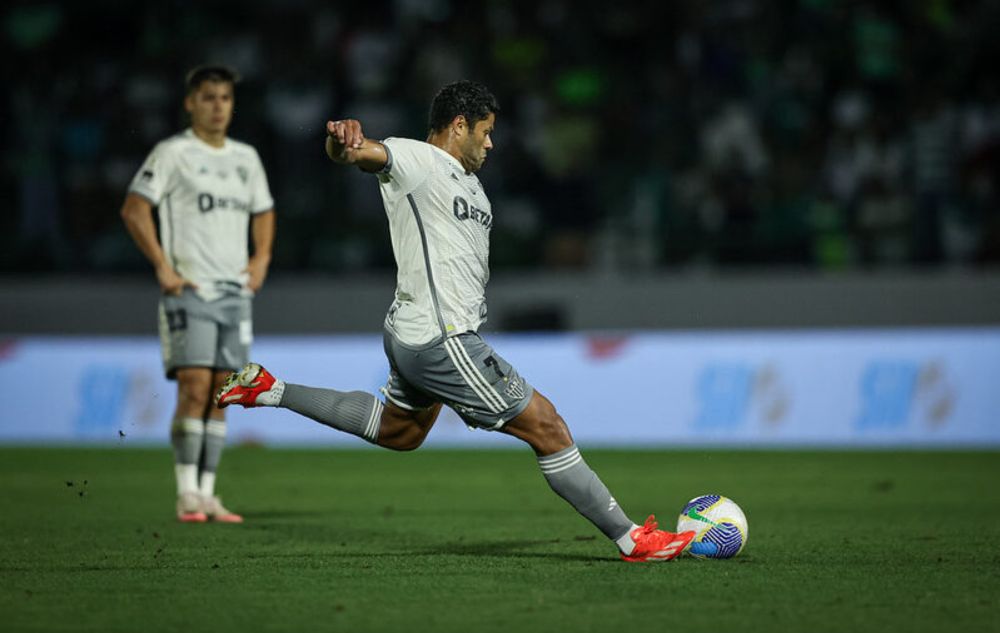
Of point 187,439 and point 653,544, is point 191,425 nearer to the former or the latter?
point 187,439

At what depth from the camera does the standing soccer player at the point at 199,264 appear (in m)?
8.86

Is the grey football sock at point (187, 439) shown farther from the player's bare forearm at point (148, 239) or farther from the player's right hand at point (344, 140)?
the player's right hand at point (344, 140)

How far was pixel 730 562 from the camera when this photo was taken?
22.5 feet

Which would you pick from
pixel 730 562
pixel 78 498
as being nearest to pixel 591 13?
pixel 78 498

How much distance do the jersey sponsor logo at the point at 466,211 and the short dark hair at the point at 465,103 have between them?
36 centimetres

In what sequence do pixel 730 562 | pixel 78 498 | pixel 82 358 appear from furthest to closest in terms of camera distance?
pixel 82 358 → pixel 78 498 → pixel 730 562

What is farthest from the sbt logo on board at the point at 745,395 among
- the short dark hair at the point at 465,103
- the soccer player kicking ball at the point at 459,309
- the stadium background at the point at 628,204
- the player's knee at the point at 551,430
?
the short dark hair at the point at 465,103

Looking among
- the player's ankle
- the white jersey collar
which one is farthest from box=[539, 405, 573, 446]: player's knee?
the white jersey collar

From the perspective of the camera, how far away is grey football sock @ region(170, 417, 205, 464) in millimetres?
8875

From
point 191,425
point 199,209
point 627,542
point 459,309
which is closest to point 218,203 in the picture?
point 199,209

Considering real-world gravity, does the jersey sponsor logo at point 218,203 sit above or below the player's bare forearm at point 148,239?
above

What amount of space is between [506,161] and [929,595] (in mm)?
11414

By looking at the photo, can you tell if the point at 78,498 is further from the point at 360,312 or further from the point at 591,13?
the point at 591,13

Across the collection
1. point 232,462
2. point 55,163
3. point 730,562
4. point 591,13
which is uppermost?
point 591,13
